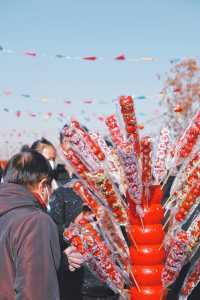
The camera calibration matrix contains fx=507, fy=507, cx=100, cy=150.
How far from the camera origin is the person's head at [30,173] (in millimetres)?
2346

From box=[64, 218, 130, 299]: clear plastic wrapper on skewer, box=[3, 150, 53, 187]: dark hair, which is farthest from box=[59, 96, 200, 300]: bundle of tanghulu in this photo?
box=[3, 150, 53, 187]: dark hair

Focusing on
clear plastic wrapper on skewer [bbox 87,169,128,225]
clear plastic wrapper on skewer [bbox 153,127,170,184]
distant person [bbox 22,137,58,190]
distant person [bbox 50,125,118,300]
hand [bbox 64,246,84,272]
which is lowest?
distant person [bbox 50,125,118,300]

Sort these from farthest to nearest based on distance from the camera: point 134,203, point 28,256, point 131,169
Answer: point 134,203
point 131,169
point 28,256

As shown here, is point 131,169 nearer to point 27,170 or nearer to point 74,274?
point 27,170

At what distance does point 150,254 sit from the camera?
229 centimetres

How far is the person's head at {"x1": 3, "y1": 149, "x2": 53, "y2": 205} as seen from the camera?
2.35 meters

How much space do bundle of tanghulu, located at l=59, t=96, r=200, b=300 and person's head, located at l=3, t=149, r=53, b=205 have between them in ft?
0.44

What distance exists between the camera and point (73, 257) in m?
2.40

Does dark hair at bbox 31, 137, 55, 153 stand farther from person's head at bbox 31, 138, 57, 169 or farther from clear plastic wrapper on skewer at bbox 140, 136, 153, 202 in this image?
clear plastic wrapper on skewer at bbox 140, 136, 153, 202

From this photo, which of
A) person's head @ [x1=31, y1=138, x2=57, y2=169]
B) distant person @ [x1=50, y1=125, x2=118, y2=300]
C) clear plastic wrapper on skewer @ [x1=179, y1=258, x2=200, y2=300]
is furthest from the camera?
person's head @ [x1=31, y1=138, x2=57, y2=169]

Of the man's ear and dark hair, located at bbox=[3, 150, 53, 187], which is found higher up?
dark hair, located at bbox=[3, 150, 53, 187]

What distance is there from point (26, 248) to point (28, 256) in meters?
0.03

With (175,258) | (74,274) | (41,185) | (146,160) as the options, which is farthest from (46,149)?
(175,258)

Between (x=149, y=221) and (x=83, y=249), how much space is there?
12.9 inches
